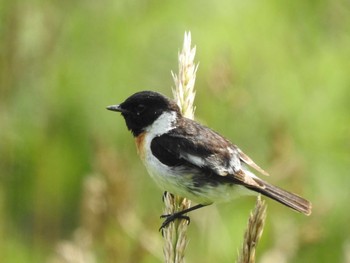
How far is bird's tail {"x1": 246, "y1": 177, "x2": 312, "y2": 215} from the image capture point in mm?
4030

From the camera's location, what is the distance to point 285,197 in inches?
161

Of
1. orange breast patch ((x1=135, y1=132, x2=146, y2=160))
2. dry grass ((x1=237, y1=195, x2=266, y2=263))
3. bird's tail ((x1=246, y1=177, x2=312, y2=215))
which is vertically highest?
bird's tail ((x1=246, y1=177, x2=312, y2=215))

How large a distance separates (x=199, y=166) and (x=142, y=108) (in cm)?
61

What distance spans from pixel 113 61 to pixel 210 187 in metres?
2.25

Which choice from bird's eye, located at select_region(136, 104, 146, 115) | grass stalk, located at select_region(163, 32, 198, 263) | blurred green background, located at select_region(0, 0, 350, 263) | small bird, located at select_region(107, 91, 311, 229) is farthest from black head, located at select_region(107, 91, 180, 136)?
blurred green background, located at select_region(0, 0, 350, 263)

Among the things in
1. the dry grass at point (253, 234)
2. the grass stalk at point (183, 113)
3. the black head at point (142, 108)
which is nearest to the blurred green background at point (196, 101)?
the black head at point (142, 108)

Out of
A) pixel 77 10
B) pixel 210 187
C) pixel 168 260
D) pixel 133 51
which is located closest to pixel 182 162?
pixel 210 187

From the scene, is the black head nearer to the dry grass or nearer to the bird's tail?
the bird's tail

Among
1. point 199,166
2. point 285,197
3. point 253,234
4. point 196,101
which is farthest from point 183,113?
point 196,101

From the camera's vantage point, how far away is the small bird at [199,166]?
408 cm

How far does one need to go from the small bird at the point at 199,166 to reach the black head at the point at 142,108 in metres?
0.10

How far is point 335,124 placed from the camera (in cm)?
596

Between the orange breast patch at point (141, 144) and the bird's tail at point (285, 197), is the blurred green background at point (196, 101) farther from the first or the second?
the bird's tail at point (285, 197)

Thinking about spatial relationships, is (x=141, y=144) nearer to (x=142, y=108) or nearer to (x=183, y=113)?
(x=142, y=108)
